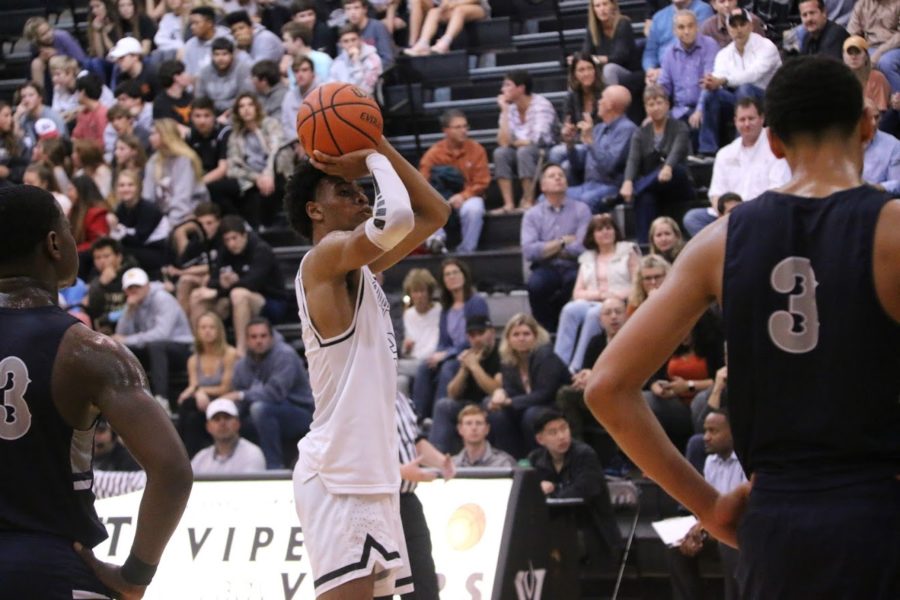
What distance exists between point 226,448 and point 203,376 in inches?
46.3

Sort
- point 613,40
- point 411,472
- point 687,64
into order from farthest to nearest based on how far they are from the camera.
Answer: point 613,40 → point 687,64 → point 411,472

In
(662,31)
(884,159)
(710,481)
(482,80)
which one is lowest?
(710,481)

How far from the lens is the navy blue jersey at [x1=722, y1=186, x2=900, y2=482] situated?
281 centimetres

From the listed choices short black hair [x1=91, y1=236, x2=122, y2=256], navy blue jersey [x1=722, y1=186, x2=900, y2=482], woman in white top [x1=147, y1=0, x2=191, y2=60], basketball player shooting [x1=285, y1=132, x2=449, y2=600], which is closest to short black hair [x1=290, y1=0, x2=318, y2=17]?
woman in white top [x1=147, y1=0, x2=191, y2=60]

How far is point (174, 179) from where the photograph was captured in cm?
1330

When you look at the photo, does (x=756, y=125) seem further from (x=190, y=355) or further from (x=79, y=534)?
(x=79, y=534)

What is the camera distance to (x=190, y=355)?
39.5ft

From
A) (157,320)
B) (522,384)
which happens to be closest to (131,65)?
(157,320)

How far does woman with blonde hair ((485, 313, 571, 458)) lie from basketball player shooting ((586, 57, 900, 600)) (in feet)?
22.0

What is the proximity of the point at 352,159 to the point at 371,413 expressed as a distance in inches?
34.9

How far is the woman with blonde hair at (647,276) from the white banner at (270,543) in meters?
2.59

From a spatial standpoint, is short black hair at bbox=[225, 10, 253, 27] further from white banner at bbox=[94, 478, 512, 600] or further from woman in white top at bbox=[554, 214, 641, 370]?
white banner at bbox=[94, 478, 512, 600]

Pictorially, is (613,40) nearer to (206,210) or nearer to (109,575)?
(206,210)

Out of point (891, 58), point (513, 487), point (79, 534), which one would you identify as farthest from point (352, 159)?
point (891, 58)
